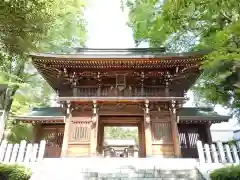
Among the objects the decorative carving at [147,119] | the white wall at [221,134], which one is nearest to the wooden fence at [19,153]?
the decorative carving at [147,119]

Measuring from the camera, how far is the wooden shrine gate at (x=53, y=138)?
1482 cm

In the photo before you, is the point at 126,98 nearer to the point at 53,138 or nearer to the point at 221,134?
the point at 53,138

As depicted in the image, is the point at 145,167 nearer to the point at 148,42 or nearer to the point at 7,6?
the point at 7,6

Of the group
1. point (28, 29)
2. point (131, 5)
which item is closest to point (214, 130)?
point (131, 5)

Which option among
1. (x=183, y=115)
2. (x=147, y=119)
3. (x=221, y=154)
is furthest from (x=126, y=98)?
(x=221, y=154)

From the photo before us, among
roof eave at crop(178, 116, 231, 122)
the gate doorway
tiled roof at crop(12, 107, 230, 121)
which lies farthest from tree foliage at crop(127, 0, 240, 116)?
the gate doorway

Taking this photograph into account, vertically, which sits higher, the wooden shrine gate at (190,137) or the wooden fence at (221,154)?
the wooden shrine gate at (190,137)

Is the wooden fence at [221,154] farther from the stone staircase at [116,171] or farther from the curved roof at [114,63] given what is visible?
the curved roof at [114,63]

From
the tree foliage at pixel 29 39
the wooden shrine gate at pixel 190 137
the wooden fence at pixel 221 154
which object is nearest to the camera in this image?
the tree foliage at pixel 29 39

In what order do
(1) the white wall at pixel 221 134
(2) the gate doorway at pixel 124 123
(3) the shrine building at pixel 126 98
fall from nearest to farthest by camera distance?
(3) the shrine building at pixel 126 98 → (2) the gate doorway at pixel 124 123 → (1) the white wall at pixel 221 134

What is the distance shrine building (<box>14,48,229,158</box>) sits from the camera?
11914mm

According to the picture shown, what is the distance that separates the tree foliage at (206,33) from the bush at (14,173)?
6.75 m

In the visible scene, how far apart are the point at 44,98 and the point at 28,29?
1399 centimetres

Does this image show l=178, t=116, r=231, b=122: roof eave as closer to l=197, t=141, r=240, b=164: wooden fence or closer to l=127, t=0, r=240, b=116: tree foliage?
l=127, t=0, r=240, b=116: tree foliage
